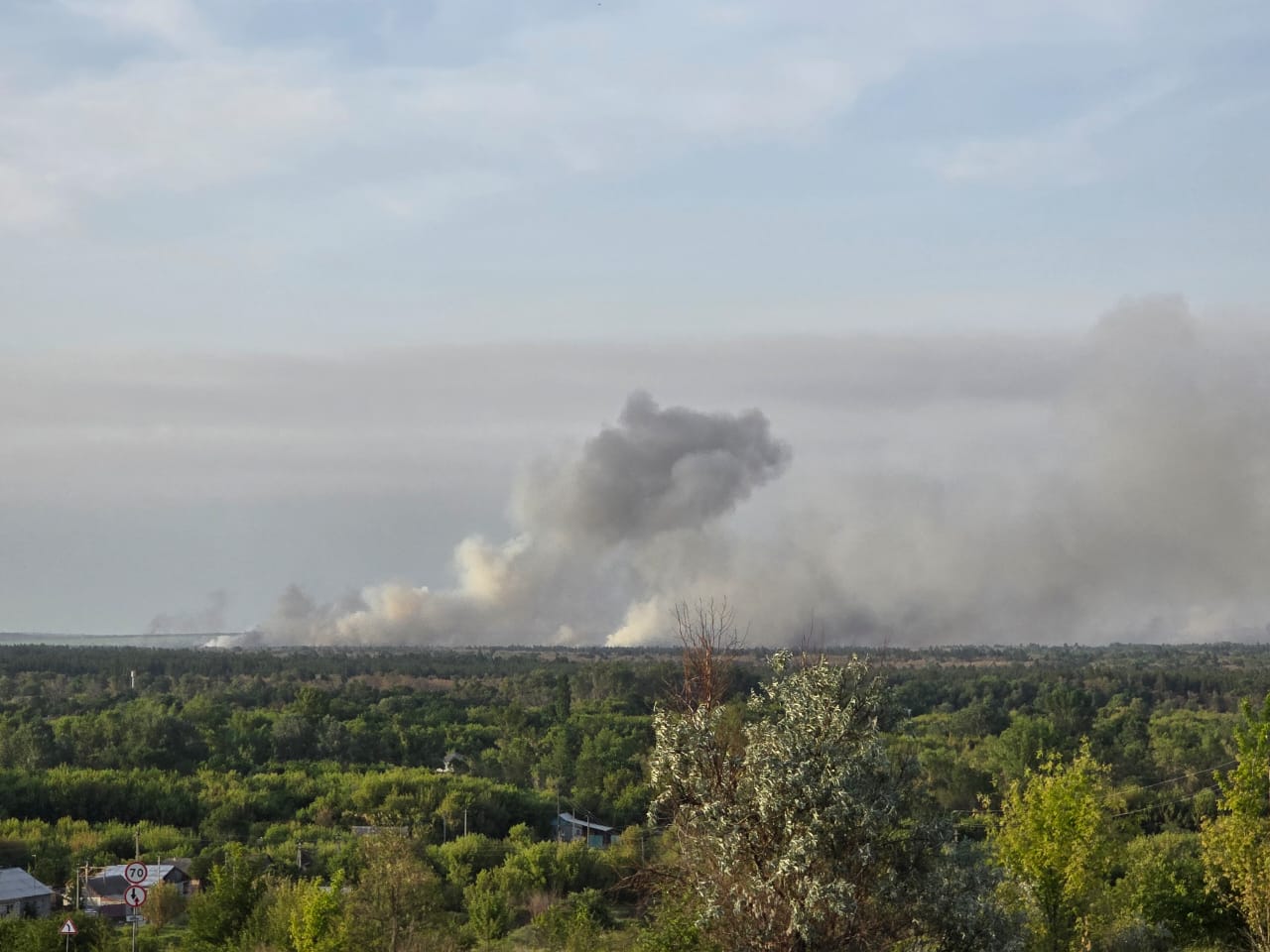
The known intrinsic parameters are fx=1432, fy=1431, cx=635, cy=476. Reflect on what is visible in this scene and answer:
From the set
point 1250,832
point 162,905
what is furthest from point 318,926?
point 1250,832

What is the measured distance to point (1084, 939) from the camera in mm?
32062

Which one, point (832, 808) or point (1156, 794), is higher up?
point (832, 808)

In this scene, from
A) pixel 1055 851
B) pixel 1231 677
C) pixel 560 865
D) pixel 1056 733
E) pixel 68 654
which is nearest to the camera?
pixel 1055 851

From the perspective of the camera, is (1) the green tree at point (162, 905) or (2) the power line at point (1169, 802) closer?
(1) the green tree at point (162, 905)

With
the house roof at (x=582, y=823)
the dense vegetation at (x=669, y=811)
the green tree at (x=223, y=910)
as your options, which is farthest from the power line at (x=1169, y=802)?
the green tree at (x=223, y=910)

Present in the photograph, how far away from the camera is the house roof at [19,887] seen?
44541mm

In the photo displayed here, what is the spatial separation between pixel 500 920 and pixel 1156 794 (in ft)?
125

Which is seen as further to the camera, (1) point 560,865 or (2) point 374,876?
(1) point 560,865

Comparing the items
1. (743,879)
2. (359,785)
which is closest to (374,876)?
(743,879)

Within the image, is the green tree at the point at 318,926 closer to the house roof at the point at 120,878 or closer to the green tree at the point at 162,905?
the green tree at the point at 162,905

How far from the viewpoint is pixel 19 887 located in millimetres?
45531

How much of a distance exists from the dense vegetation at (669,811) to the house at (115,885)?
1.32 meters

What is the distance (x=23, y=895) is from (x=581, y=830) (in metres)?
24.8

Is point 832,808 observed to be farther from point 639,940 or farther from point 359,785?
point 359,785
